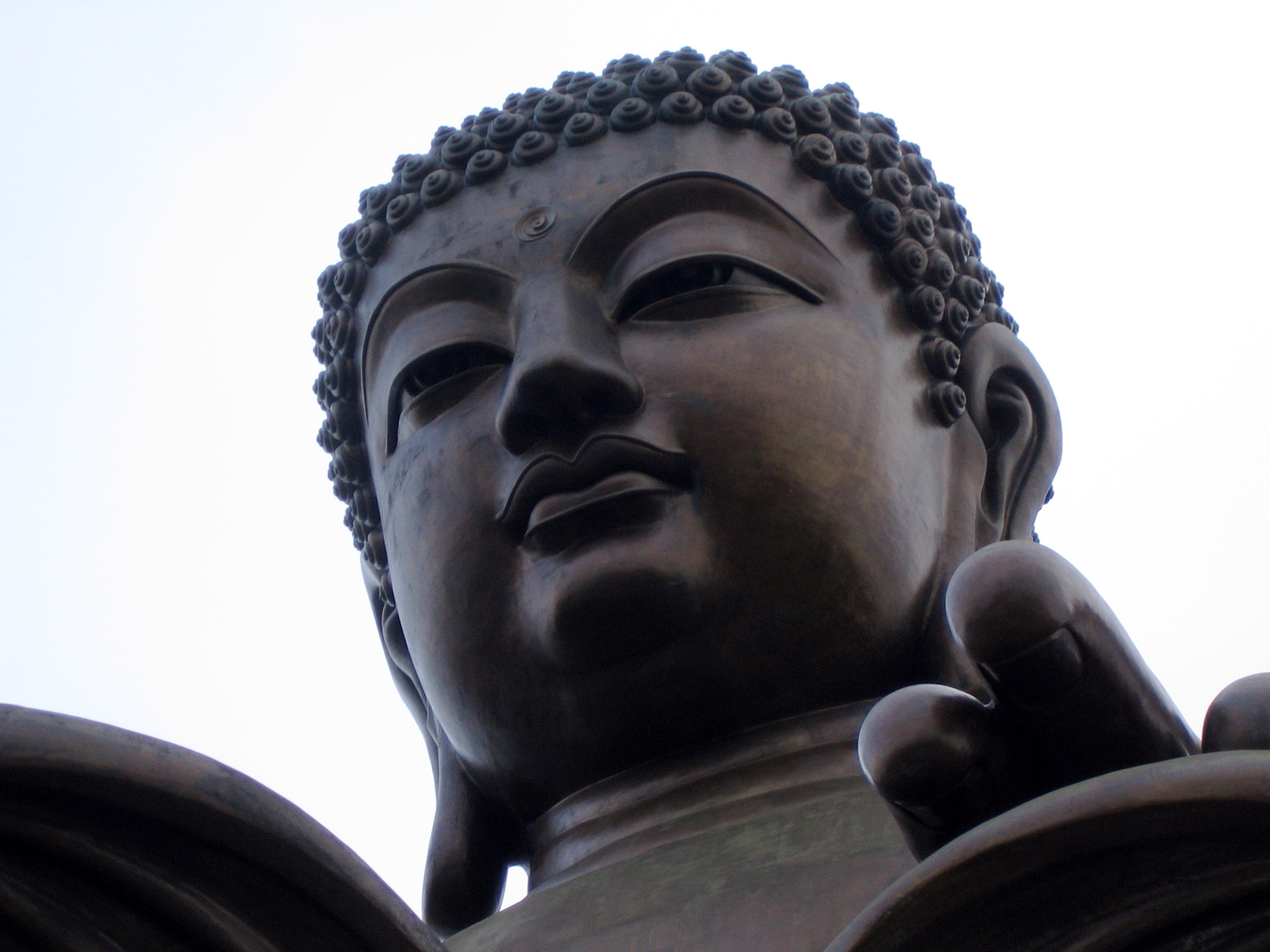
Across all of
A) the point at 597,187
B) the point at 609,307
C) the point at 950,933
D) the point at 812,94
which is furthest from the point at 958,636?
the point at 812,94

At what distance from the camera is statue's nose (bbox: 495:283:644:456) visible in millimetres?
3906

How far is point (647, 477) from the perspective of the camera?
3902mm

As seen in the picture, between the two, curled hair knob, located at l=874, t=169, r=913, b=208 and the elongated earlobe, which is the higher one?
curled hair knob, located at l=874, t=169, r=913, b=208

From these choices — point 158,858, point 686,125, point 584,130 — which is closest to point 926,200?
point 686,125

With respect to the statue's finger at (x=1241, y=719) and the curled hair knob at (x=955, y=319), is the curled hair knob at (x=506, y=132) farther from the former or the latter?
the statue's finger at (x=1241, y=719)

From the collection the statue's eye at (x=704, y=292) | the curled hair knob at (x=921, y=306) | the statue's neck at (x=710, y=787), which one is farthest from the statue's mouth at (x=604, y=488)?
the curled hair knob at (x=921, y=306)

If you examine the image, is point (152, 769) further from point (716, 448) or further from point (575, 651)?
point (716, 448)

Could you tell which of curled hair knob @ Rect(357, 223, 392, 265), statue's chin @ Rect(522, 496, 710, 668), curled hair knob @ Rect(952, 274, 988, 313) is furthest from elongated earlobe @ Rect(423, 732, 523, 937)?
curled hair knob @ Rect(952, 274, 988, 313)

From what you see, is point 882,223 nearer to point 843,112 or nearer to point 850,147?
point 850,147

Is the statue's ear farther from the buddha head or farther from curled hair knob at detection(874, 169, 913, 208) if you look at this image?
curled hair knob at detection(874, 169, 913, 208)

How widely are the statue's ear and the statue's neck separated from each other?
91 cm

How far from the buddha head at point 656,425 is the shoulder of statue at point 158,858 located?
1409mm

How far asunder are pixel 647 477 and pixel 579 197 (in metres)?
0.94

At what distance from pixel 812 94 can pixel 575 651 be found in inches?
82.7
